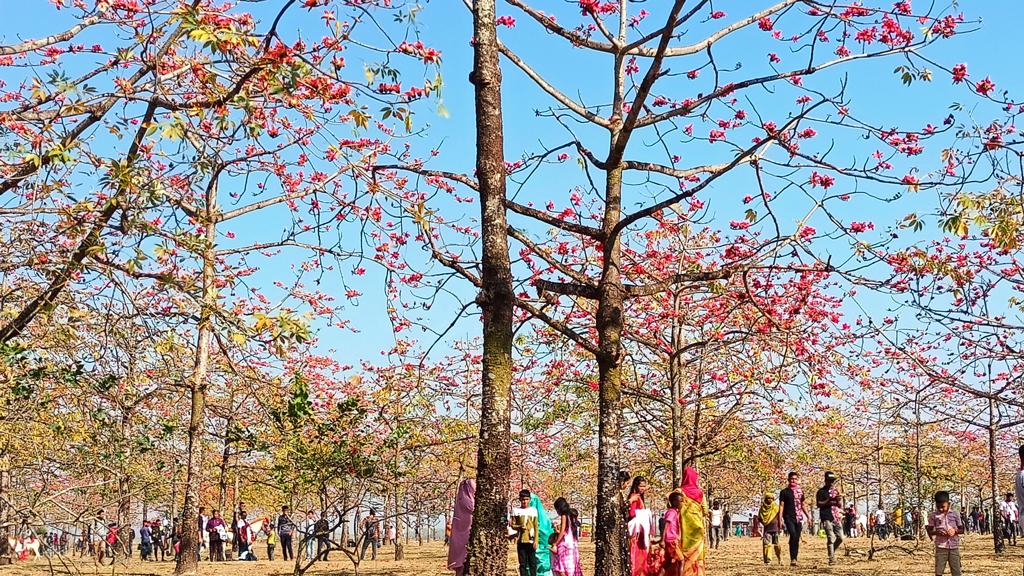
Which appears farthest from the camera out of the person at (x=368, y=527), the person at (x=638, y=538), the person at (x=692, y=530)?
the person at (x=368, y=527)

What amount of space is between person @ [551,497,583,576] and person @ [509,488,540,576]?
0.46 metres

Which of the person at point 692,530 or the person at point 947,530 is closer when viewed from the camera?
the person at point 692,530

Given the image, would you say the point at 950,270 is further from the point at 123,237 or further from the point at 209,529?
the point at 209,529

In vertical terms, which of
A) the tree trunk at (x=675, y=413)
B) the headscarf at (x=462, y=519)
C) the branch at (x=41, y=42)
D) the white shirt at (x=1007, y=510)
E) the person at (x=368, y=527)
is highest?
the branch at (x=41, y=42)

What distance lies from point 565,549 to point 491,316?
21.0 feet

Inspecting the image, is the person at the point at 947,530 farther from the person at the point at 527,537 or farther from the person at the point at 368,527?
the person at the point at 368,527

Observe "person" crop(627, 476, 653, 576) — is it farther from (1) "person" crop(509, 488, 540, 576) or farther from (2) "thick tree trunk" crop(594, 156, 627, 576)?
(2) "thick tree trunk" crop(594, 156, 627, 576)

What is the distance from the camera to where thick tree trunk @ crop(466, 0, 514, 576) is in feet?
23.9

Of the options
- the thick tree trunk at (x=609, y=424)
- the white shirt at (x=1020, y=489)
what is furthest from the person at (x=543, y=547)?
the white shirt at (x=1020, y=489)

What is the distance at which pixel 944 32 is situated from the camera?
9.08 m

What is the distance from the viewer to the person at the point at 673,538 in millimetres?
12328

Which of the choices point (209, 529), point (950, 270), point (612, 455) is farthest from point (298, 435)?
point (209, 529)

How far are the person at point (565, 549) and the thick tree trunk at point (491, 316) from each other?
5686mm

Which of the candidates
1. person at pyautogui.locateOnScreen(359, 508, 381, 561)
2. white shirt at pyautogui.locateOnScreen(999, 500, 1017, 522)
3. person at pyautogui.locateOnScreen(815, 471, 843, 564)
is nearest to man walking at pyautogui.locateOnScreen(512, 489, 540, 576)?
person at pyautogui.locateOnScreen(359, 508, 381, 561)
